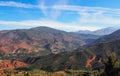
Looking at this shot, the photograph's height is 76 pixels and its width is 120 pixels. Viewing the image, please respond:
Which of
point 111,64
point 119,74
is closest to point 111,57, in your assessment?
point 111,64

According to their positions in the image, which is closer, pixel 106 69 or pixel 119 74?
pixel 119 74

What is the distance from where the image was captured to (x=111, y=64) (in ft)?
219

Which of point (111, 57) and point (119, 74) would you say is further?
point (111, 57)

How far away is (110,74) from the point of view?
6594cm

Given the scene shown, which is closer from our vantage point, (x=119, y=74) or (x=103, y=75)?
(x=119, y=74)

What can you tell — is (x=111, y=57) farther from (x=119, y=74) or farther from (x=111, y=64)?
(x=119, y=74)

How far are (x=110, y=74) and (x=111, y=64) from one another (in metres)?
2.52

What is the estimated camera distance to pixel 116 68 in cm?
6506

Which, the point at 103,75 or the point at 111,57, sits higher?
the point at 111,57

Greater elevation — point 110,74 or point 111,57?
point 111,57

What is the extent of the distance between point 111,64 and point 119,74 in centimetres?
451

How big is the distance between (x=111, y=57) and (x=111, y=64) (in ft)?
5.92

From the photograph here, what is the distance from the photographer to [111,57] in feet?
221

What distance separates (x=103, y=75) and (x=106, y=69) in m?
1.90
